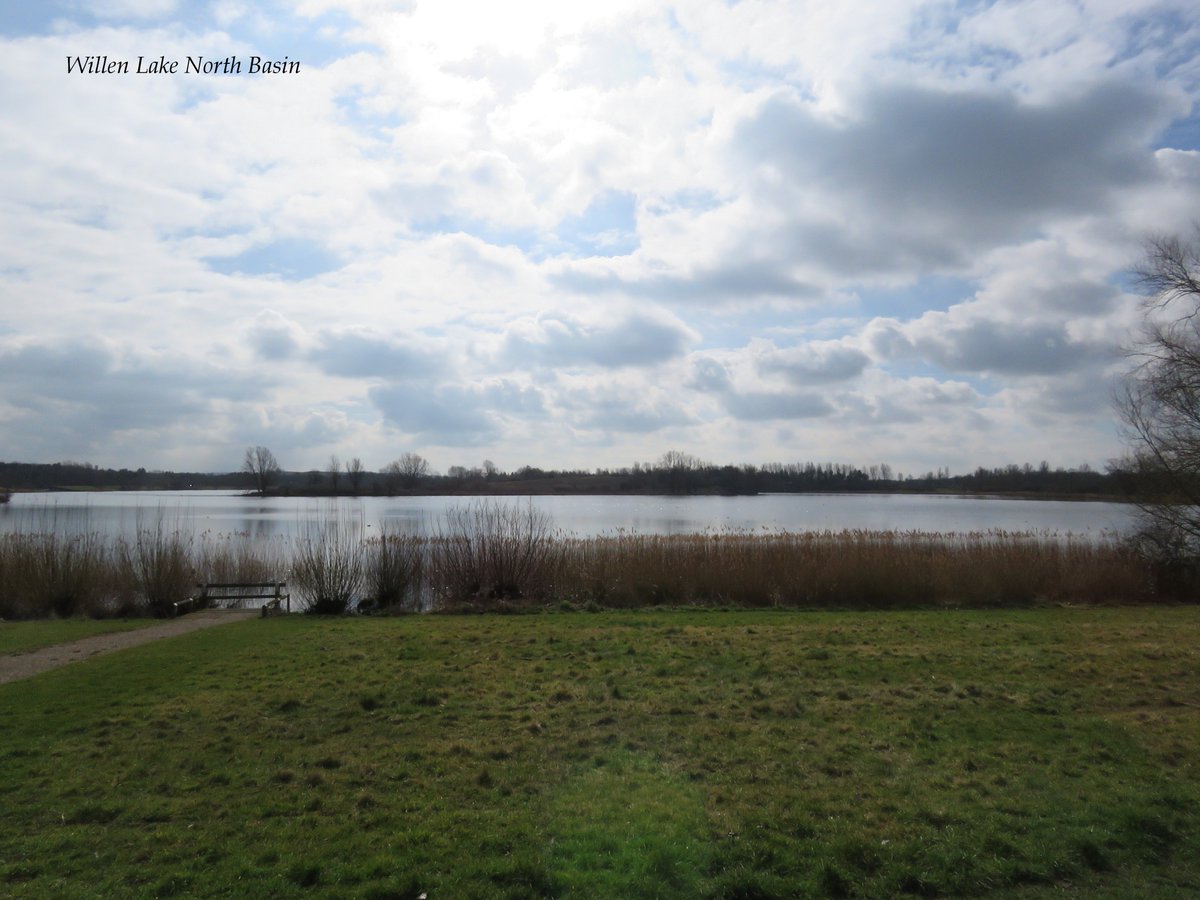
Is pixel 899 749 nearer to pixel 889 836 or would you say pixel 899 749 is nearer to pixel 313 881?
pixel 889 836

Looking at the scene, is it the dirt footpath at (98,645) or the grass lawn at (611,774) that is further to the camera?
the dirt footpath at (98,645)

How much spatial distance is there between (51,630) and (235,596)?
4169 mm

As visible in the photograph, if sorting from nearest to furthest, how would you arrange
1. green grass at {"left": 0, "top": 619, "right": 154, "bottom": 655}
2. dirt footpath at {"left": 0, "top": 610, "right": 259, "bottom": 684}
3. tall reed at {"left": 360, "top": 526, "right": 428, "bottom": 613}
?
dirt footpath at {"left": 0, "top": 610, "right": 259, "bottom": 684} → green grass at {"left": 0, "top": 619, "right": 154, "bottom": 655} → tall reed at {"left": 360, "top": 526, "right": 428, "bottom": 613}

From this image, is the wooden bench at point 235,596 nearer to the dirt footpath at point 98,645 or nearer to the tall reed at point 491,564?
the dirt footpath at point 98,645

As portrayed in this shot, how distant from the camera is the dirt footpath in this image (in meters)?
10.3

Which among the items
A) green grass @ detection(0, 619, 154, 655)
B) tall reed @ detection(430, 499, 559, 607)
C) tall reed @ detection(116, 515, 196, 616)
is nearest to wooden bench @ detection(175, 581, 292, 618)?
tall reed @ detection(116, 515, 196, 616)

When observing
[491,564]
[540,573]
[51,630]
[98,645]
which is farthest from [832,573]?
[51,630]

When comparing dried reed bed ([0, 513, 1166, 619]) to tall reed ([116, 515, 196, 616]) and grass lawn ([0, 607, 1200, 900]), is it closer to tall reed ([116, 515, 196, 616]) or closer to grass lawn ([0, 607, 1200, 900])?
tall reed ([116, 515, 196, 616])

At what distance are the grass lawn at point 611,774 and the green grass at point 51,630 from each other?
2951 millimetres

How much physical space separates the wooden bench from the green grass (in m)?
1.53

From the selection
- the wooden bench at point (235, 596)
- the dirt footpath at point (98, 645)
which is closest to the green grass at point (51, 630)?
the dirt footpath at point (98, 645)

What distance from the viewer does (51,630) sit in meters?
14.1

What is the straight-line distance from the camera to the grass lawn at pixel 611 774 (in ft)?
13.9

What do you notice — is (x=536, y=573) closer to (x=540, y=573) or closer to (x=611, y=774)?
(x=540, y=573)
